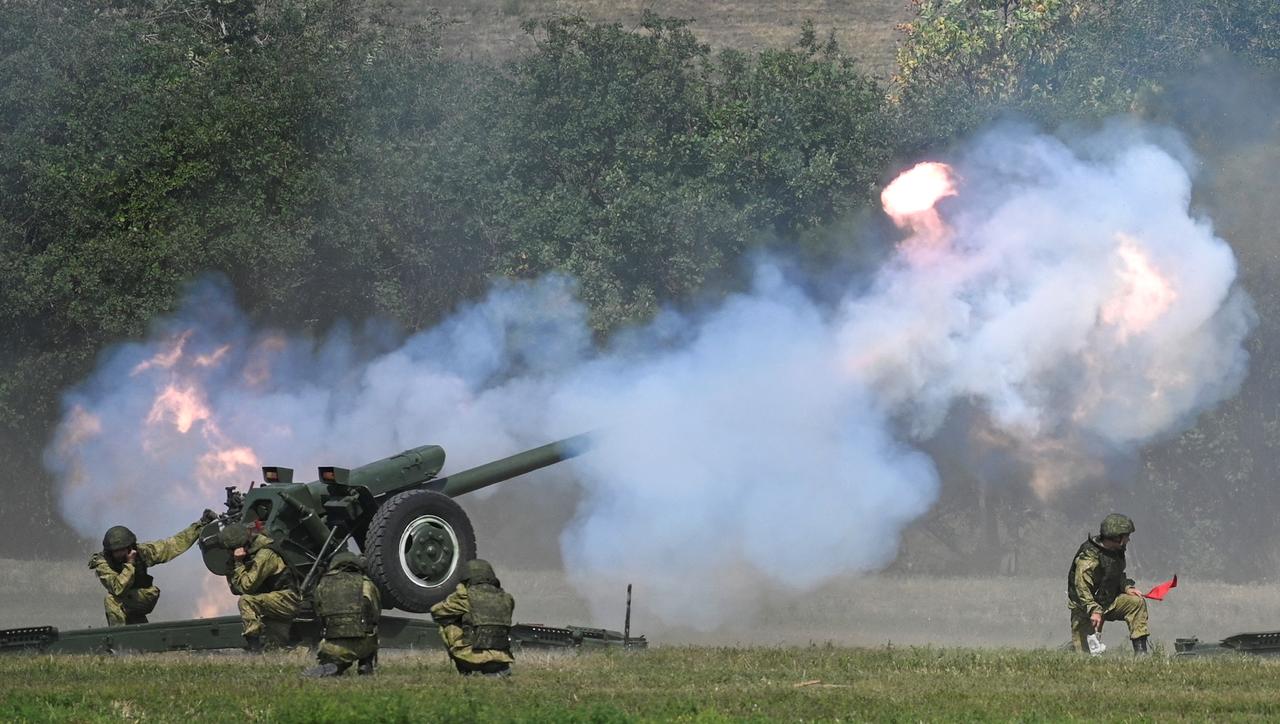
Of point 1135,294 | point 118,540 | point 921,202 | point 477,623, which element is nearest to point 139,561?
point 118,540

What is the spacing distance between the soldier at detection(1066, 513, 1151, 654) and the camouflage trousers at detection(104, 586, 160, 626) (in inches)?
424

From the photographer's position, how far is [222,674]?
21422 millimetres

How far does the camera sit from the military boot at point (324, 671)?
2112 cm

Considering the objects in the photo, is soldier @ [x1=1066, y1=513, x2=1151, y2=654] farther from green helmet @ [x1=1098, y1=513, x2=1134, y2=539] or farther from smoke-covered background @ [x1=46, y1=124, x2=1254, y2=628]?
smoke-covered background @ [x1=46, y1=124, x2=1254, y2=628]

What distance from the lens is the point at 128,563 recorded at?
85.8 ft

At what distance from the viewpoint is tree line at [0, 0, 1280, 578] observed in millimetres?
44344

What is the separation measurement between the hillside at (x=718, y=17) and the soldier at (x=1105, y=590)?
74547 mm

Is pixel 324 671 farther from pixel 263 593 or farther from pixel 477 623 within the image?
pixel 263 593

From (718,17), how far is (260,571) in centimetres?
8421

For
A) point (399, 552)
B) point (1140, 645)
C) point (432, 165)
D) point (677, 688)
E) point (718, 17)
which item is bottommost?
point (677, 688)

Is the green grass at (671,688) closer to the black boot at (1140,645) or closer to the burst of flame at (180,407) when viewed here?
the black boot at (1140,645)

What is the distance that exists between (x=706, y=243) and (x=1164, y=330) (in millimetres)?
14616

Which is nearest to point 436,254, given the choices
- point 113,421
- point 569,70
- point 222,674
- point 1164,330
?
point 569,70

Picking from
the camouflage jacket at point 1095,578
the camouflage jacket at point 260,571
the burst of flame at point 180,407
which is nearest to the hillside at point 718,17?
the burst of flame at point 180,407
